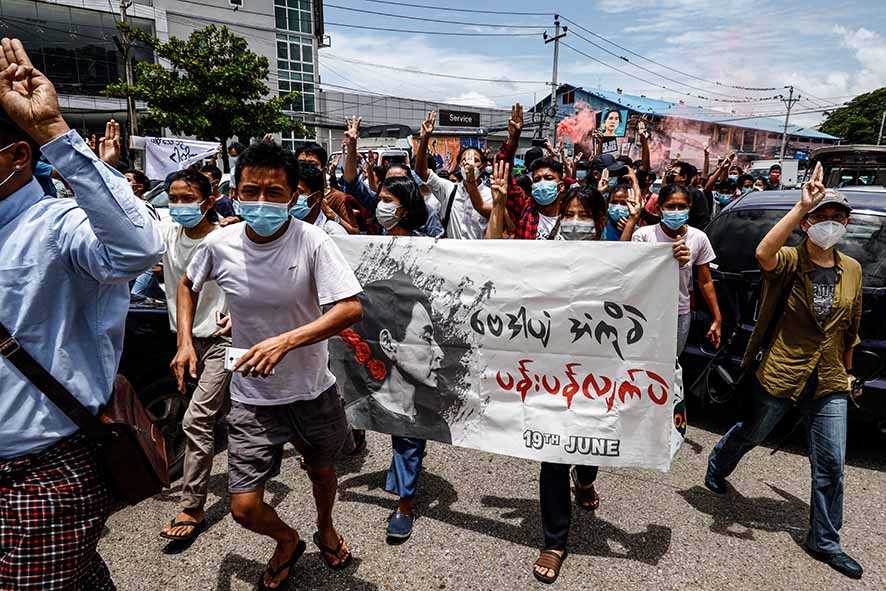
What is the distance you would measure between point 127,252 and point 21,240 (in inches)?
12.1

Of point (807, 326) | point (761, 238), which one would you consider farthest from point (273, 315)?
point (761, 238)

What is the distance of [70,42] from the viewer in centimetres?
2933

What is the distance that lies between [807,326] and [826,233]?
0.47 m

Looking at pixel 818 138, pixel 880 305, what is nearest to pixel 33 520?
pixel 880 305

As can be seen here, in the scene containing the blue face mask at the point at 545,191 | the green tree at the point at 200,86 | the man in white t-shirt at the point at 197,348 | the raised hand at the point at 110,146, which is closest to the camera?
the raised hand at the point at 110,146

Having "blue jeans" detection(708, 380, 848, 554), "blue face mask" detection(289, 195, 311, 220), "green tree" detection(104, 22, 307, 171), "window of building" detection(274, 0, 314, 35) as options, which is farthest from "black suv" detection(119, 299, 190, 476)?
"window of building" detection(274, 0, 314, 35)

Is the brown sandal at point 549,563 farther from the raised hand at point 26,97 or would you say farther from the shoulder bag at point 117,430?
the raised hand at point 26,97

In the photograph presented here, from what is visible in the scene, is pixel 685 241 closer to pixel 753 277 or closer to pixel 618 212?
pixel 753 277

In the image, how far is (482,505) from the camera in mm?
3268

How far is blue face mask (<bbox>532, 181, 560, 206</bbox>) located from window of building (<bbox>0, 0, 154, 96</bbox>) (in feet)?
104

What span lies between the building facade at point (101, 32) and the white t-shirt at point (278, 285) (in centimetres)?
2909

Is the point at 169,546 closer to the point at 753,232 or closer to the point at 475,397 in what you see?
the point at 475,397

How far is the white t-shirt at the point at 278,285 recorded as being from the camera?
2268 millimetres

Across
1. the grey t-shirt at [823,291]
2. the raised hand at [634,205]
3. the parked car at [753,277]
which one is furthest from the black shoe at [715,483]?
the raised hand at [634,205]
